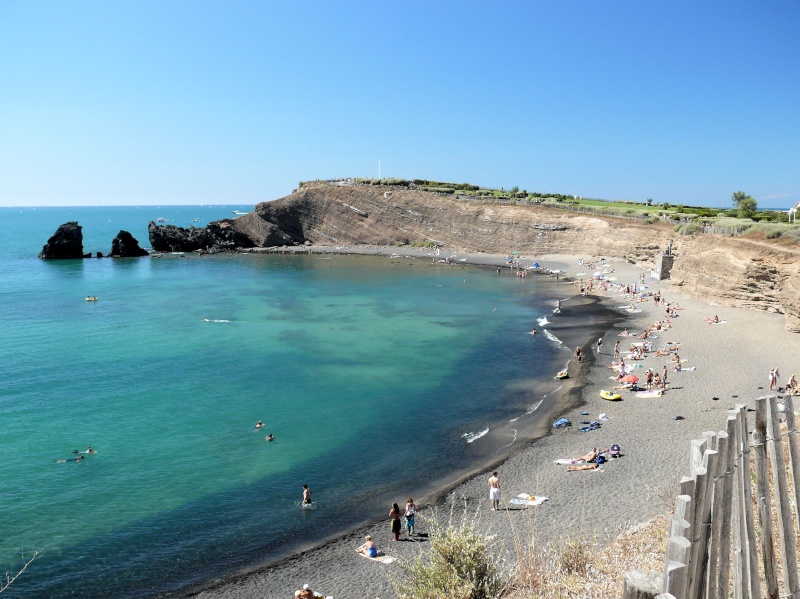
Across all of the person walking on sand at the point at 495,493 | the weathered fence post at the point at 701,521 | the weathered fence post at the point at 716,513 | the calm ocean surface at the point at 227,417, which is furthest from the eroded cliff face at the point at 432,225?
the weathered fence post at the point at 701,521

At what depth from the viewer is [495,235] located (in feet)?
292

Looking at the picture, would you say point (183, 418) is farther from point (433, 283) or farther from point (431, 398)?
point (433, 283)

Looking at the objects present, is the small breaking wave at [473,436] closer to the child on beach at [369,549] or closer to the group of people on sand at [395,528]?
the group of people on sand at [395,528]

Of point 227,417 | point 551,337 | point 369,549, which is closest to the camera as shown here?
point 369,549

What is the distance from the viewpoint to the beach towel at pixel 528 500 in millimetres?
17906

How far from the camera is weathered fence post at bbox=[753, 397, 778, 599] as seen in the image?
15.5ft

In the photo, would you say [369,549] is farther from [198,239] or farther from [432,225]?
[198,239]

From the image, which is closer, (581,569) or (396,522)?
(581,569)

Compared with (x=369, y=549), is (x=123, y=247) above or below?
above

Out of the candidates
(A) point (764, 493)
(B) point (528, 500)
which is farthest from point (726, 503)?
(B) point (528, 500)

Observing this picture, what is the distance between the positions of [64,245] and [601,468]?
103220 mm

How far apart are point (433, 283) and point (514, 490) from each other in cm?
4859

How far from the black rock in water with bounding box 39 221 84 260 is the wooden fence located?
111m

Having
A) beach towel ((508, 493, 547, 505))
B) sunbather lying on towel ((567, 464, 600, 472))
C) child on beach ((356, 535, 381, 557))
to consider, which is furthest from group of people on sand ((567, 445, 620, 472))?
child on beach ((356, 535, 381, 557))
